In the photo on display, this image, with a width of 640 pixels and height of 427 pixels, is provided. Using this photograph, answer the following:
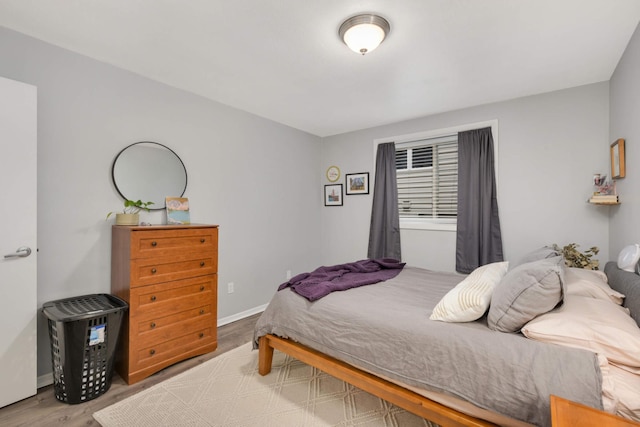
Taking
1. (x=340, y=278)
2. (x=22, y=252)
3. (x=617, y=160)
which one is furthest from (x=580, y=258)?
(x=22, y=252)

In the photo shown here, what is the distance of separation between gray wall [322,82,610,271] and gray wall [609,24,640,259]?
19 cm

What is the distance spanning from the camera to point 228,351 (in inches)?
108

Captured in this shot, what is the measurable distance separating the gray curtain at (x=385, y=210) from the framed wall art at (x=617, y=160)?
2.16 meters

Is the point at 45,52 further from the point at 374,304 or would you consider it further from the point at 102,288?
the point at 374,304

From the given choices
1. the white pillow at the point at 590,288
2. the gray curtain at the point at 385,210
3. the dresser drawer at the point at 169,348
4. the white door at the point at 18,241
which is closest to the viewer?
the white pillow at the point at 590,288

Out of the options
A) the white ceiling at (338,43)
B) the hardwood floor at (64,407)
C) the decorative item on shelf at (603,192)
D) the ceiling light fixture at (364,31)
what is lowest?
the hardwood floor at (64,407)

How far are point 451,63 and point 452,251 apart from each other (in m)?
2.18

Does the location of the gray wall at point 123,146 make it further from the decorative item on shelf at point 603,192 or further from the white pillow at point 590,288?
the decorative item on shelf at point 603,192

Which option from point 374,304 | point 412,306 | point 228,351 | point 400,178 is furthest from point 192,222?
point 400,178

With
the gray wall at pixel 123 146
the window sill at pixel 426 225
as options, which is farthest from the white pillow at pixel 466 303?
the gray wall at pixel 123 146

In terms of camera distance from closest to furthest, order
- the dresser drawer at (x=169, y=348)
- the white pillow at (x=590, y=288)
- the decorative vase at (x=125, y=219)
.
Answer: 1. the white pillow at (x=590, y=288)
2. the dresser drawer at (x=169, y=348)
3. the decorative vase at (x=125, y=219)

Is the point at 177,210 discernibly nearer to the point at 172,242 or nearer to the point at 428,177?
the point at 172,242

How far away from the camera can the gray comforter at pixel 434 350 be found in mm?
1206

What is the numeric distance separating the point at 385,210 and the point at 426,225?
599 mm
